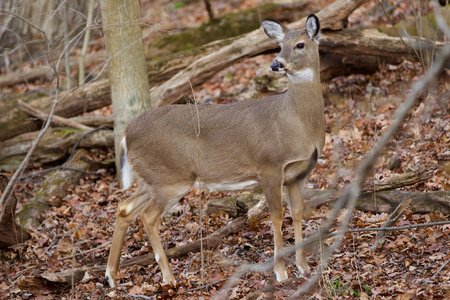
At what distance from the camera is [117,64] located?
314 inches

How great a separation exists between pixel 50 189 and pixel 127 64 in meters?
2.40

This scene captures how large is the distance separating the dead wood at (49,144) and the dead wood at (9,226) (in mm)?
2886

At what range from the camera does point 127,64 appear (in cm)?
800

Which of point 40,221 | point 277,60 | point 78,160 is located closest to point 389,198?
point 277,60

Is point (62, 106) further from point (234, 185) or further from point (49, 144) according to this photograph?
point (234, 185)

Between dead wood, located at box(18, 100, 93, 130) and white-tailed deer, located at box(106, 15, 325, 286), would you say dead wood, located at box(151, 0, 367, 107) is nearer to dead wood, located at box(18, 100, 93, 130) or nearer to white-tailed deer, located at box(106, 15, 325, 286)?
dead wood, located at box(18, 100, 93, 130)

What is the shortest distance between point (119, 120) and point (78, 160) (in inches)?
64.8

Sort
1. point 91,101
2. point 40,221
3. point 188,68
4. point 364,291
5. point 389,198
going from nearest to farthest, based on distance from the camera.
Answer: point 364,291 → point 389,198 → point 40,221 → point 188,68 → point 91,101

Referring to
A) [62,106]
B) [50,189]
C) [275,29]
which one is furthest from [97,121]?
[275,29]

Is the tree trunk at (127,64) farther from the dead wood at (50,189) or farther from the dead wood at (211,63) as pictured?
the dead wood at (50,189)

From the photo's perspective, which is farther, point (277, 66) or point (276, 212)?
point (276, 212)

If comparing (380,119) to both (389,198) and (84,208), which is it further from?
(84,208)

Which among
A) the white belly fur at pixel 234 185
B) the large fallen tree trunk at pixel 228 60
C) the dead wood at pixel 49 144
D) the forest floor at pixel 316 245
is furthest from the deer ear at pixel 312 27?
the dead wood at pixel 49 144

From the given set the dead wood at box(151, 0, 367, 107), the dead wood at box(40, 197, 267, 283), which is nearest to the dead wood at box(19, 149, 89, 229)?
the dead wood at box(151, 0, 367, 107)
